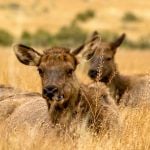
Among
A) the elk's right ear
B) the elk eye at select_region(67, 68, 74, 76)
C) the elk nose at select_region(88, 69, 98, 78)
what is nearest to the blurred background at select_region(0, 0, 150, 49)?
the elk nose at select_region(88, 69, 98, 78)

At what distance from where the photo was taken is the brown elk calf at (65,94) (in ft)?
36.8

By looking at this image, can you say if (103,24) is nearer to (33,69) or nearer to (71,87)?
(33,69)

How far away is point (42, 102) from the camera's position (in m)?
12.9

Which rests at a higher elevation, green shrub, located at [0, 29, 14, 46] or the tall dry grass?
the tall dry grass

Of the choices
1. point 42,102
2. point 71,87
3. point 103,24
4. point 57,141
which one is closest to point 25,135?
point 57,141

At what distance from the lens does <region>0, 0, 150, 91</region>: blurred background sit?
53294 mm

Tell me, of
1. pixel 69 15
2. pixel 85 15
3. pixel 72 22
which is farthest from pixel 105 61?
pixel 69 15

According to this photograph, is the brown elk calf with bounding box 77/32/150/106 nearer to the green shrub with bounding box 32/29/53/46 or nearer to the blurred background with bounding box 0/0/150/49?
the green shrub with bounding box 32/29/53/46

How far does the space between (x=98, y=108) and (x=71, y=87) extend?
0.72 m

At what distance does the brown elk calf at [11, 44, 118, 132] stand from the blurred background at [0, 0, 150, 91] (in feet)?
115

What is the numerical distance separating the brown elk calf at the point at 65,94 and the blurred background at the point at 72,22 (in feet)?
115

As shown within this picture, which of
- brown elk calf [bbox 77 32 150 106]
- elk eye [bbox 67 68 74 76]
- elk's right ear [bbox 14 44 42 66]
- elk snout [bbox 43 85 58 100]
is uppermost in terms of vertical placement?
elk's right ear [bbox 14 44 42 66]

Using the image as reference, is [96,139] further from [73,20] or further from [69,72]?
[73,20]

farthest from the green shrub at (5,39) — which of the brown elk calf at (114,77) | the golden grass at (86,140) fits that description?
the golden grass at (86,140)
